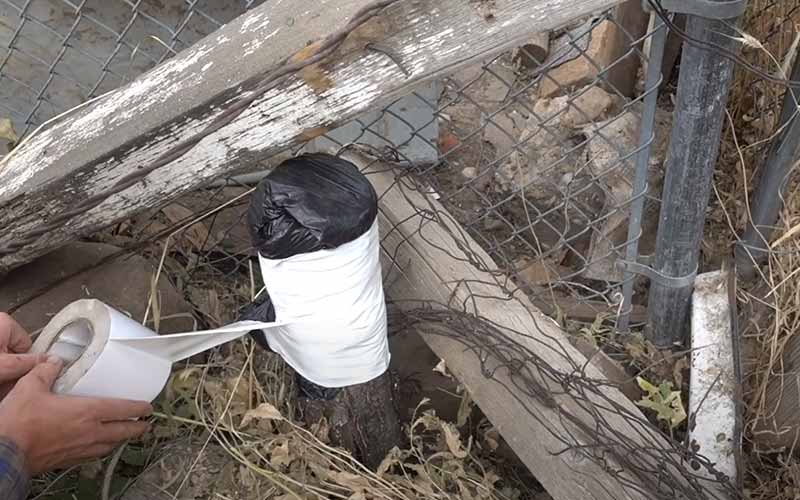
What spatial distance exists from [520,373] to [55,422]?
977mm

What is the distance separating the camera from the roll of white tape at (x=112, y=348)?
162 cm

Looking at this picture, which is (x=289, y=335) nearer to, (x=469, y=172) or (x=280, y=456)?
(x=280, y=456)

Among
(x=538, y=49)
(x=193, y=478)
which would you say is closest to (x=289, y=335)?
(x=193, y=478)

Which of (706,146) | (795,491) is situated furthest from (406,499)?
(706,146)

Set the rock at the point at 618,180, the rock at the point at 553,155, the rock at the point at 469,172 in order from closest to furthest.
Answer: the rock at the point at 618,180
the rock at the point at 553,155
the rock at the point at 469,172

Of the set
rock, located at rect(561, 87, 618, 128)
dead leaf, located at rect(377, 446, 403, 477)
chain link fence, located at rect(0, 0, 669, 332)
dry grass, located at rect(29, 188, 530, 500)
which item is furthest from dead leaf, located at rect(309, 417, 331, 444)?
rock, located at rect(561, 87, 618, 128)

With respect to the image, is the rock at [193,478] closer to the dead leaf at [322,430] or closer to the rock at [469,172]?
the dead leaf at [322,430]

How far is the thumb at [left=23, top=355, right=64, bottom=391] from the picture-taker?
5.17 ft

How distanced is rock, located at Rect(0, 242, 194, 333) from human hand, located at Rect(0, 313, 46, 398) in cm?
30

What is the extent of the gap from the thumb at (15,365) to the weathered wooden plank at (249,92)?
0.30m

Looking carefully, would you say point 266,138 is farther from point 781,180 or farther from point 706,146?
point 781,180

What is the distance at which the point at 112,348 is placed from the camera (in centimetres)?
163

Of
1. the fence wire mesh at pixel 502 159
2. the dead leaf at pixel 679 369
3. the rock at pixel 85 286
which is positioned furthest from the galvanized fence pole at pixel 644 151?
the rock at pixel 85 286

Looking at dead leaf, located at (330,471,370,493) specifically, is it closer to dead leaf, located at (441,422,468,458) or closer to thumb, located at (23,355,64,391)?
dead leaf, located at (441,422,468,458)
